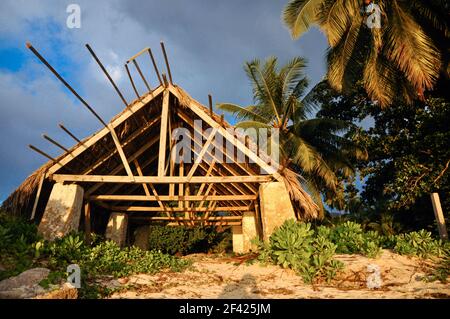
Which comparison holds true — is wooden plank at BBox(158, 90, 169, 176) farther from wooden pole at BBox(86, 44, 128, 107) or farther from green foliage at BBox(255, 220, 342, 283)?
green foliage at BBox(255, 220, 342, 283)

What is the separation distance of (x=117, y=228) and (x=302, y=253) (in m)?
7.11

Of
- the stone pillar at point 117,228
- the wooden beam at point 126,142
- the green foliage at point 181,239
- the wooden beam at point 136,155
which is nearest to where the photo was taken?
the wooden beam at point 126,142

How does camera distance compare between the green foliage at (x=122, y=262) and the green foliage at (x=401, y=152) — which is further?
the green foliage at (x=401, y=152)

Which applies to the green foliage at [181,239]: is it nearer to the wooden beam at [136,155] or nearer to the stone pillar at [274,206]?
the wooden beam at [136,155]

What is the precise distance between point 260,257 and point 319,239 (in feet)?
4.31

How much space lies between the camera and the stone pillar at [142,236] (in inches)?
467

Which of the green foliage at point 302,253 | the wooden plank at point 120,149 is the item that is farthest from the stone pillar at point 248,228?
the wooden plank at point 120,149

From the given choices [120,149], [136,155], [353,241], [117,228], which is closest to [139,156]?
[136,155]

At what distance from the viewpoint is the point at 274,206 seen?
7.14 metres

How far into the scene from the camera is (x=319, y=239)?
224 inches

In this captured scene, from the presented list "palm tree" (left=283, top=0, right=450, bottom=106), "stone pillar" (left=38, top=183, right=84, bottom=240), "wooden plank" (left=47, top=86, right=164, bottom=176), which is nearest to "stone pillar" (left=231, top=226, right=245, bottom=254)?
"stone pillar" (left=38, top=183, right=84, bottom=240)

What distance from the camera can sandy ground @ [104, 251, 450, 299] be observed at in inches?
166

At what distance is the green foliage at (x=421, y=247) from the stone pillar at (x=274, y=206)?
2272mm
